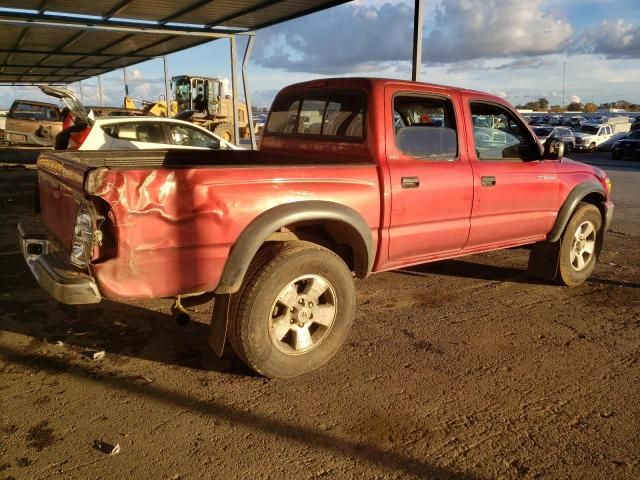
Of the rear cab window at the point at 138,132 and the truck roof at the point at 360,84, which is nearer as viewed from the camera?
the truck roof at the point at 360,84

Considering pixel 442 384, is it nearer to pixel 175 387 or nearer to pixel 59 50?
pixel 175 387

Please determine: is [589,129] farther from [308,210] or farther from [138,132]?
[308,210]

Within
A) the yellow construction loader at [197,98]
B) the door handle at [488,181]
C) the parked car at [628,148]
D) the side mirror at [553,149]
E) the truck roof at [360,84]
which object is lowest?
the parked car at [628,148]

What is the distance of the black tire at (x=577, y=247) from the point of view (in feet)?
17.4

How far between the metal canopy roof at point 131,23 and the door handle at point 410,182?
8.35 meters

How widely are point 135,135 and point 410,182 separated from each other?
25.6 ft

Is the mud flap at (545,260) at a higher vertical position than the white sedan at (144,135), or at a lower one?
lower

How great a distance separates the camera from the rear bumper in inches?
110

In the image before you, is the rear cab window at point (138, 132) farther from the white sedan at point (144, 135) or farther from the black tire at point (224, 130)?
the black tire at point (224, 130)

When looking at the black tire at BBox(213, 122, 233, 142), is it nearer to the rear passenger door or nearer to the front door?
the front door

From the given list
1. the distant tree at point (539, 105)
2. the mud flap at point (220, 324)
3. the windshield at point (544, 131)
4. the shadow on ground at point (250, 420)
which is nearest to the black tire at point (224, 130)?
the windshield at point (544, 131)

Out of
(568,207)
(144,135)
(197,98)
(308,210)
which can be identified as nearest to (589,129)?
(197,98)

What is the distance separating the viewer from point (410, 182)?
12.7 feet

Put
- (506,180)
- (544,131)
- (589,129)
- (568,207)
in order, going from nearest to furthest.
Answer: (506,180) < (568,207) < (544,131) < (589,129)
